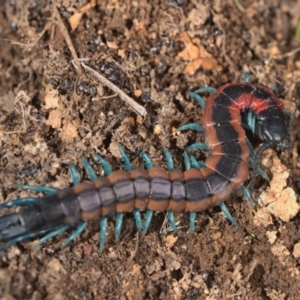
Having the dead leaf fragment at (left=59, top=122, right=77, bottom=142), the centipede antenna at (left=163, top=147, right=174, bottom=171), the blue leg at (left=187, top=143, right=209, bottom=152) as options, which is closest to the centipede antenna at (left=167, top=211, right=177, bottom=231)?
the centipede antenna at (left=163, top=147, right=174, bottom=171)

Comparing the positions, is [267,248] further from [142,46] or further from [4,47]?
[4,47]

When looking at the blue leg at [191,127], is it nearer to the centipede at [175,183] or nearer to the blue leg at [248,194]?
the centipede at [175,183]

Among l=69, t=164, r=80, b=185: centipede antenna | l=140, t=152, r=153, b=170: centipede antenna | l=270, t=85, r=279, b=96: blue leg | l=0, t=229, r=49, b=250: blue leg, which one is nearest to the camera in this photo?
l=0, t=229, r=49, b=250: blue leg

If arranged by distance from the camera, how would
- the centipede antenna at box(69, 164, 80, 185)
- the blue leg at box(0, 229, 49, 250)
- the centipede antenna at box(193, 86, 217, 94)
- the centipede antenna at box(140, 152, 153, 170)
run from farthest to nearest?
the centipede antenna at box(193, 86, 217, 94) < the centipede antenna at box(140, 152, 153, 170) < the centipede antenna at box(69, 164, 80, 185) < the blue leg at box(0, 229, 49, 250)

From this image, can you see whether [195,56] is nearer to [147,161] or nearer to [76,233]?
[147,161]

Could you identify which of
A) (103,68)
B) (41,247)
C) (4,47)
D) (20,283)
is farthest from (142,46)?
(20,283)

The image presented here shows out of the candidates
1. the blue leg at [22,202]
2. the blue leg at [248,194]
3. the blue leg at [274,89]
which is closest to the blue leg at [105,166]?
the blue leg at [22,202]

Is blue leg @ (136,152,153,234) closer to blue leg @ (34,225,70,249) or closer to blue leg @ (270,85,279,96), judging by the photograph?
blue leg @ (34,225,70,249)
